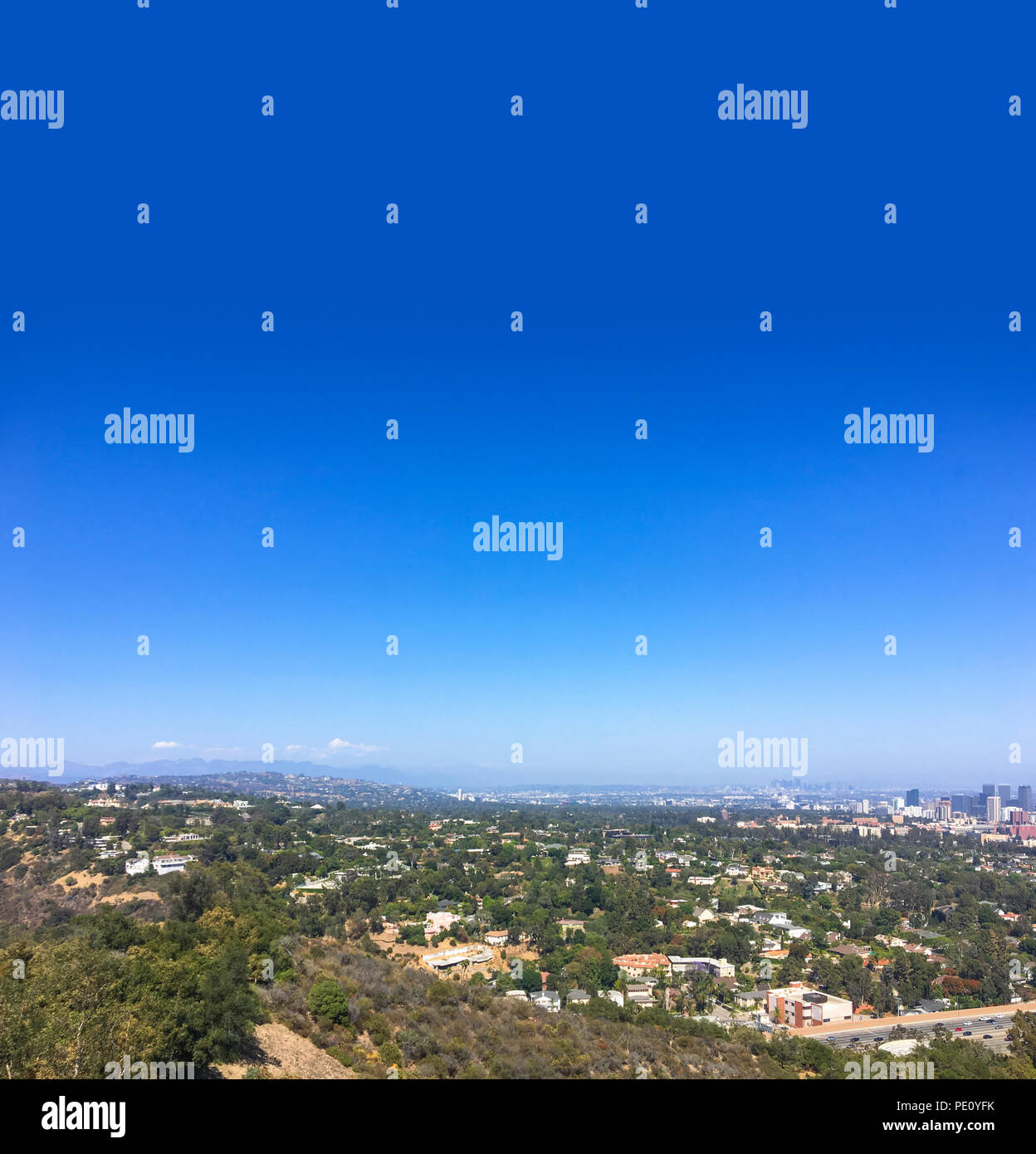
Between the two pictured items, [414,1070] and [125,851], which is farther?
[125,851]

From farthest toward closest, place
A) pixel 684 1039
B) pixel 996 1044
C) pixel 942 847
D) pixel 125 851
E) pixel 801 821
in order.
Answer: pixel 801 821
pixel 942 847
pixel 125 851
pixel 996 1044
pixel 684 1039

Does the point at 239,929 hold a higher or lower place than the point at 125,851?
higher

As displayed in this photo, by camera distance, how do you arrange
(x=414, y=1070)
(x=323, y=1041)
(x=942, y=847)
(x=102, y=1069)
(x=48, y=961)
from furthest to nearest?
1. (x=942, y=847)
2. (x=323, y=1041)
3. (x=414, y=1070)
4. (x=48, y=961)
5. (x=102, y=1069)

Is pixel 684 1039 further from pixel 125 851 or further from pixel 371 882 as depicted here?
pixel 125 851

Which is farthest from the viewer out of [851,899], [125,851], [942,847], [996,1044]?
[942,847]

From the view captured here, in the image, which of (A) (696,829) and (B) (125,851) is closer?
(B) (125,851)

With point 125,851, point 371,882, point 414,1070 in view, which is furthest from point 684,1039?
point 125,851

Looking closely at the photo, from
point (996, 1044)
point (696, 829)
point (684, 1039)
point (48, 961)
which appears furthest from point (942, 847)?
point (48, 961)

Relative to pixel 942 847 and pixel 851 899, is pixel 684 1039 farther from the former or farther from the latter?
pixel 942 847
